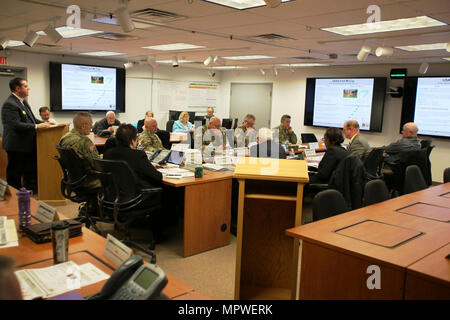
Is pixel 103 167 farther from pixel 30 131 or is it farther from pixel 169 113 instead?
pixel 169 113

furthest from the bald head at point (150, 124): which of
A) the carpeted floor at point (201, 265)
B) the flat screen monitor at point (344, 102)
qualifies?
the flat screen monitor at point (344, 102)

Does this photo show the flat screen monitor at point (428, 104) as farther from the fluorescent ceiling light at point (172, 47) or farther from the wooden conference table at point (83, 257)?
the wooden conference table at point (83, 257)

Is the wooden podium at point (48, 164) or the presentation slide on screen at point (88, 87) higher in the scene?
the presentation slide on screen at point (88, 87)

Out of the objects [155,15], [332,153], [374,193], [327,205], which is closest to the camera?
[327,205]

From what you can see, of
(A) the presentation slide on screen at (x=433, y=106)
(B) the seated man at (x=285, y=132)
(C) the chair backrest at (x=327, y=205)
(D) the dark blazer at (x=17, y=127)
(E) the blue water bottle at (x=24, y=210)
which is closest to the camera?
(E) the blue water bottle at (x=24, y=210)

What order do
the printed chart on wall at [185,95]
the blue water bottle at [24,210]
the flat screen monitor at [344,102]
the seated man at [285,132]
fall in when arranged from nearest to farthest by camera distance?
the blue water bottle at [24,210] → the seated man at [285,132] → the flat screen monitor at [344,102] → the printed chart on wall at [185,95]

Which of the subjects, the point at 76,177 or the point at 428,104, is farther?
the point at 428,104

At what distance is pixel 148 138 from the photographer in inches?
220

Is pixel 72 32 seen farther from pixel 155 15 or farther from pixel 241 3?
pixel 241 3

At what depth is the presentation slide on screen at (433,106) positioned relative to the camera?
8234 millimetres

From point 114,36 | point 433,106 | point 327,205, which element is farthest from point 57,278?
point 433,106

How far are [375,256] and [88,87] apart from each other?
9.44 m

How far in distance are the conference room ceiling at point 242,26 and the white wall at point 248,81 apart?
4.23 ft

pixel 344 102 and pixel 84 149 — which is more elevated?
pixel 344 102
